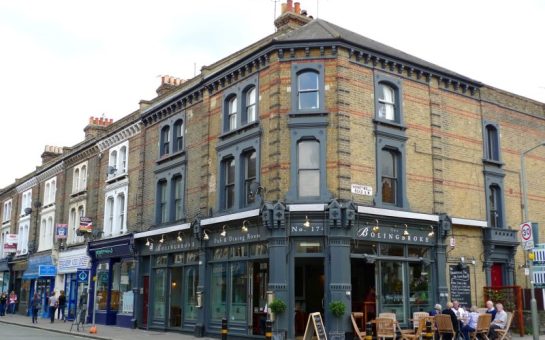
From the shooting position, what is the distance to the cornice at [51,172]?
1518 inches

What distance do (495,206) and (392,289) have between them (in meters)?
7.13

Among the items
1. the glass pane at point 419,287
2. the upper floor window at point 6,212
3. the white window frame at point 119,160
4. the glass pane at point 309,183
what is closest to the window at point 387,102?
the glass pane at point 309,183

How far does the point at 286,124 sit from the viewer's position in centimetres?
1989

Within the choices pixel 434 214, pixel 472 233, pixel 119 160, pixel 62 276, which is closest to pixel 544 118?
pixel 472 233

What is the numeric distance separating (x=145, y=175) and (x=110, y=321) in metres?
7.63

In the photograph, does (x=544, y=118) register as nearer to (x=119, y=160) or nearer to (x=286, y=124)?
(x=286, y=124)

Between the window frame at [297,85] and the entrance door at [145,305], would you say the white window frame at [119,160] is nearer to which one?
the entrance door at [145,305]

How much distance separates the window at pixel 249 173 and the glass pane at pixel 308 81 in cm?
307

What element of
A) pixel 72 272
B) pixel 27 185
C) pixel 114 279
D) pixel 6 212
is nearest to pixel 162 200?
pixel 114 279

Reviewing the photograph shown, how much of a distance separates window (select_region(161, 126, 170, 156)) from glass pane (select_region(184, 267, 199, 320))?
19.4ft

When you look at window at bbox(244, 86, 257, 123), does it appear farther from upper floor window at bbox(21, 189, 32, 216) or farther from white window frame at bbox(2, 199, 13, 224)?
white window frame at bbox(2, 199, 13, 224)

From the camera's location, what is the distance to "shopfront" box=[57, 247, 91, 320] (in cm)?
3284

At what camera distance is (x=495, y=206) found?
24.4 meters

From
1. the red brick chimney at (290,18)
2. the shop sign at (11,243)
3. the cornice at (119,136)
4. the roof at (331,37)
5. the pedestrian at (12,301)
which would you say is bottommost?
the pedestrian at (12,301)
